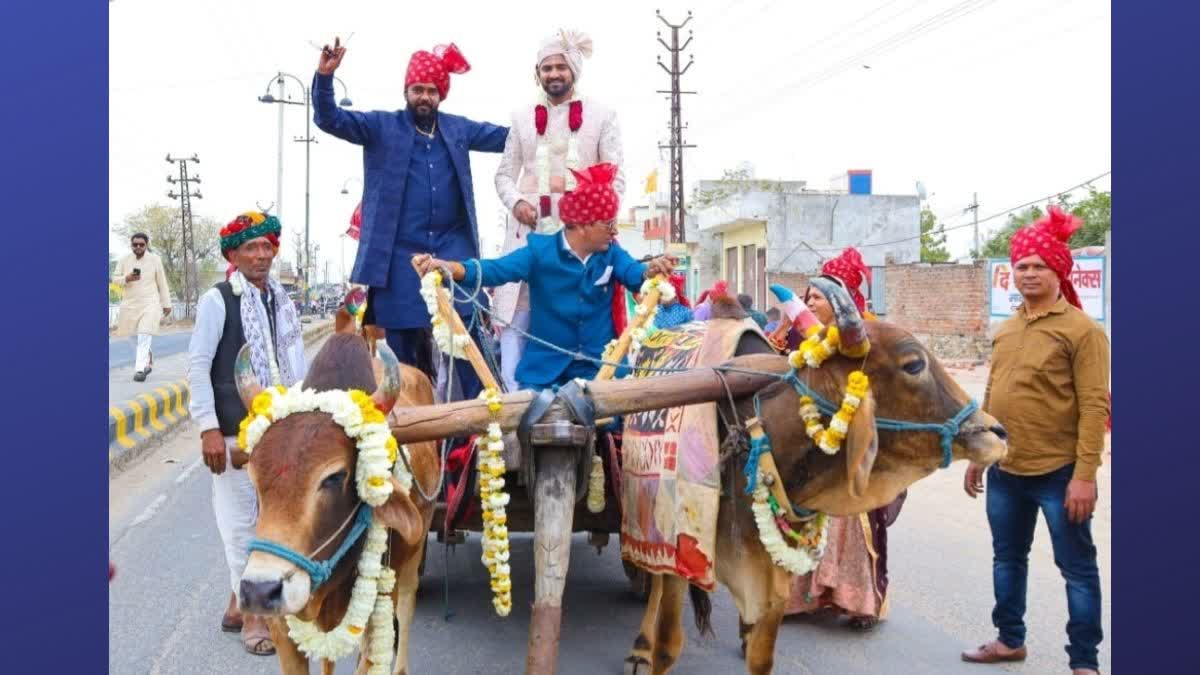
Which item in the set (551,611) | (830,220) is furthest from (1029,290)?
(830,220)

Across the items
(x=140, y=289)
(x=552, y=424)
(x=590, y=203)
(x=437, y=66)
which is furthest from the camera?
(x=140, y=289)

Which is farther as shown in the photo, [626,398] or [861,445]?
[626,398]

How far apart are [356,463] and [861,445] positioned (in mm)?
1832

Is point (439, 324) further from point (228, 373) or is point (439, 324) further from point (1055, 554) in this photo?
point (1055, 554)

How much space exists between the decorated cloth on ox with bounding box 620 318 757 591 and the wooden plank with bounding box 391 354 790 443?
153mm

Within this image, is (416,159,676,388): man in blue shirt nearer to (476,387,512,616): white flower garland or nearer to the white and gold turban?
(476,387,512,616): white flower garland

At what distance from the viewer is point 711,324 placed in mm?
4566

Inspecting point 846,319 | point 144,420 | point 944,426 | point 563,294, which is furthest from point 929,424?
point 144,420

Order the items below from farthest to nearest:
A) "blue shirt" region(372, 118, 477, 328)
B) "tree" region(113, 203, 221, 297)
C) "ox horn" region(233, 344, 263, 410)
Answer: "tree" region(113, 203, 221, 297) < "blue shirt" region(372, 118, 477, 328) < "ox horn" region(233, 344, 263, 410)

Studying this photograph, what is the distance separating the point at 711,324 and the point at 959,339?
76.2 ft

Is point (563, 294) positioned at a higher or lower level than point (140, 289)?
lower

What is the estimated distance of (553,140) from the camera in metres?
6.01

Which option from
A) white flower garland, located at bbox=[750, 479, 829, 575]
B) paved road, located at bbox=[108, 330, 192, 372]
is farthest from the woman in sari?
paved road, located at bbox=[108, 330, 192, 372]

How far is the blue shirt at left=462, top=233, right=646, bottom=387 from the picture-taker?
16.0 feet
